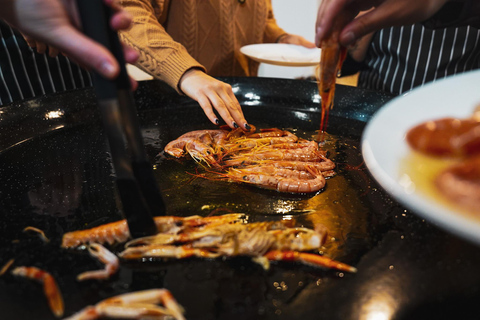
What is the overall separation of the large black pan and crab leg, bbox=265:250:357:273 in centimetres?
3

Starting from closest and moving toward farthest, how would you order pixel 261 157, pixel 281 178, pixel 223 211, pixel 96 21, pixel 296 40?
pixel 96 21
pixel 223 211
pixel 281 178
pixel 261 157
pixel 296 40

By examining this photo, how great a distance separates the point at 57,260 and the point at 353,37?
63.7 inches

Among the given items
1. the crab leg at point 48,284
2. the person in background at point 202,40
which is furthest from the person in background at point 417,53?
the crab leg at point 48,284

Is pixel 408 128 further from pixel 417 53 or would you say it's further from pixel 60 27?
pixel 417 53

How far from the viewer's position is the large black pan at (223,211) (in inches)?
52.8

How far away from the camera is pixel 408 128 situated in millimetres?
1181

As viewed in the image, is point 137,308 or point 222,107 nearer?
point 137,308

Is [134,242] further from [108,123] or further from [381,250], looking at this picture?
[381,250]

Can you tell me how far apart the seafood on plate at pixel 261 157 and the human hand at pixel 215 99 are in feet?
0.51

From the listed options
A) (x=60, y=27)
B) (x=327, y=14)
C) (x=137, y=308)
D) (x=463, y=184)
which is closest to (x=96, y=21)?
(x=60, y=27)

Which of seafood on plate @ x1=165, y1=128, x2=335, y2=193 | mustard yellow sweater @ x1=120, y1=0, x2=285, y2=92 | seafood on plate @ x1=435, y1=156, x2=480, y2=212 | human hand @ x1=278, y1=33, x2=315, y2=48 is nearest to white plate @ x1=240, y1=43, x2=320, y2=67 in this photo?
human hand @ x1=278, y1=33, x2=315, y2=48

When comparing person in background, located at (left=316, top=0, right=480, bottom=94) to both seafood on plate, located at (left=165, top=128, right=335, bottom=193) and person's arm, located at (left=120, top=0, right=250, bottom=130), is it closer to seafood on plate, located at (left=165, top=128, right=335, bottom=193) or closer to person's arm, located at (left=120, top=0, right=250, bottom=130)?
seafood on plate, located at (left=165, top=128, right=335, bottom=193)

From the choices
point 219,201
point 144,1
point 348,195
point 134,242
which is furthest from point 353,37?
point 144,1

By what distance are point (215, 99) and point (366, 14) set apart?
1257mm
